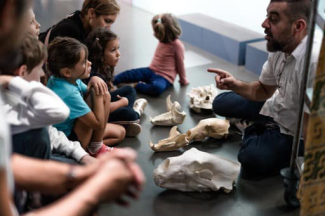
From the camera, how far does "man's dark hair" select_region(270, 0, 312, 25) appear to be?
303 cm

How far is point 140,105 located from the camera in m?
4.16

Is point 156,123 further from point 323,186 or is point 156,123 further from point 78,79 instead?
point 323,186

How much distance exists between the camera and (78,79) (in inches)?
135

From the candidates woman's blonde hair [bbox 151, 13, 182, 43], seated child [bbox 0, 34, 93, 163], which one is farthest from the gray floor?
seated child [bbox 0, 34, 93, 163]

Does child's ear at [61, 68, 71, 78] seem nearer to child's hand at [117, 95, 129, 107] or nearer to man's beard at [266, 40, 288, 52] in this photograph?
child's hand at [117, 95, 129, 107]

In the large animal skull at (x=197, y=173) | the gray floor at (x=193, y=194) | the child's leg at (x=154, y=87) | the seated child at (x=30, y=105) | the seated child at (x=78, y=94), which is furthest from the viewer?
the child's leg at (x=154, y=87)

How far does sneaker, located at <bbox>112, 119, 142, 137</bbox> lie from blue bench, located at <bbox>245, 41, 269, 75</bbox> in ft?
5.60

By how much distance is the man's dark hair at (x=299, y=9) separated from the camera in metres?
3.03

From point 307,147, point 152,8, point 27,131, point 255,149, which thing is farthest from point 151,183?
point 152,8

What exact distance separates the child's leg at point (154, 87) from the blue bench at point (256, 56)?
38.3 inches

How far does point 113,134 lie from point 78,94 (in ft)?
1.84

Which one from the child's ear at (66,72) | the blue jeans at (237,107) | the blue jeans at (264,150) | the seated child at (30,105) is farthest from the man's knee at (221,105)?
the seated child at (30,105)

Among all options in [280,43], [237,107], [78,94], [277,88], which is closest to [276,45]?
[280,43]

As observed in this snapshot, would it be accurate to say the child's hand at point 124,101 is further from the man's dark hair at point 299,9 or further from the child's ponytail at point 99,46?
the man's dark hair at point 299,9
